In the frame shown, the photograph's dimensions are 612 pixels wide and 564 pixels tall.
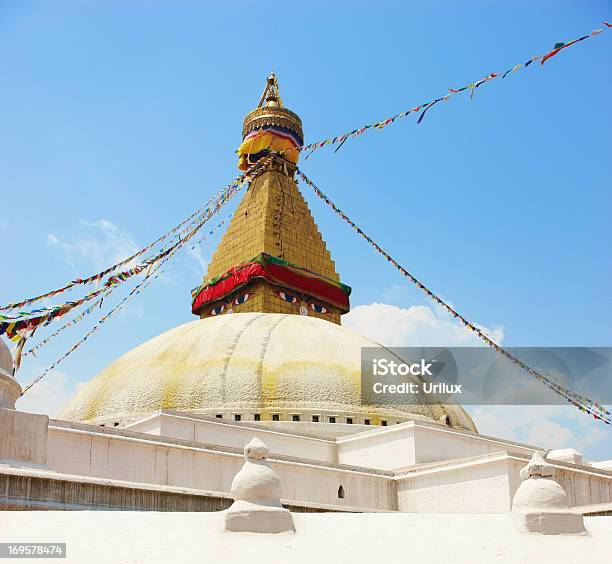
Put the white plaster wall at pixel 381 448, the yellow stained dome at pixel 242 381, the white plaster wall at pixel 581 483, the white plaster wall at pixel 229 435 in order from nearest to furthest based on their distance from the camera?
1. the white plaster wall at pixel 581 483
2. the white plaster wall at pixel 229 435
3. the white plaster wall at pixel 381 448
4. the yellow stained dome at pixel 242 381

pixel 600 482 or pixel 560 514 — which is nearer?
pixel 560 514

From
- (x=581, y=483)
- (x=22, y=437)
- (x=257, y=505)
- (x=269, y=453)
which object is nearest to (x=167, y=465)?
(x=269, y=453)

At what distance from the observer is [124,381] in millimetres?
21203

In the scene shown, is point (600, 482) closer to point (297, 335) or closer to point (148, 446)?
point (297, 335)

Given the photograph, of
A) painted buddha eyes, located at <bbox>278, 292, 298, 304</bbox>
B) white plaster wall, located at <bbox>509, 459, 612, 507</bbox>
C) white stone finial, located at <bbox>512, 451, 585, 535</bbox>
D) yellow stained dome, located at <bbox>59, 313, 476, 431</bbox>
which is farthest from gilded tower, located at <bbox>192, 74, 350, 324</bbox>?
white stone finial, located at <bbox>512, 451, 585, 535</bbox>

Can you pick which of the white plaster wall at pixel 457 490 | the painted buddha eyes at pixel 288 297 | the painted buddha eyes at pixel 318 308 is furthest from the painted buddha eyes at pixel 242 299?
the white plaster wall at pixel 457 490

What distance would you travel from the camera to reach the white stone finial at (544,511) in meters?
10.0

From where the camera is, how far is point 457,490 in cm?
1689

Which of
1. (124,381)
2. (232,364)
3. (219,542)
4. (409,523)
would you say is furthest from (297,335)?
(219,542)

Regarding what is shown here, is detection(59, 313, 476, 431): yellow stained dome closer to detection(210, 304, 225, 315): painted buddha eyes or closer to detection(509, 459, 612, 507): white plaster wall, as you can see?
detection(509, 459, 612, 507): white plaster wall

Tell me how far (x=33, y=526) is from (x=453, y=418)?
1543cm

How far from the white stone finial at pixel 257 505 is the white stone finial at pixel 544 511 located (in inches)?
116

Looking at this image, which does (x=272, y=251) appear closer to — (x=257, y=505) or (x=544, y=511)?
(x=544, y=511)

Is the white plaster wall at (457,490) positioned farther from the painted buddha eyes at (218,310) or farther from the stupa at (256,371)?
the painted buddha eyes at (218,310)
